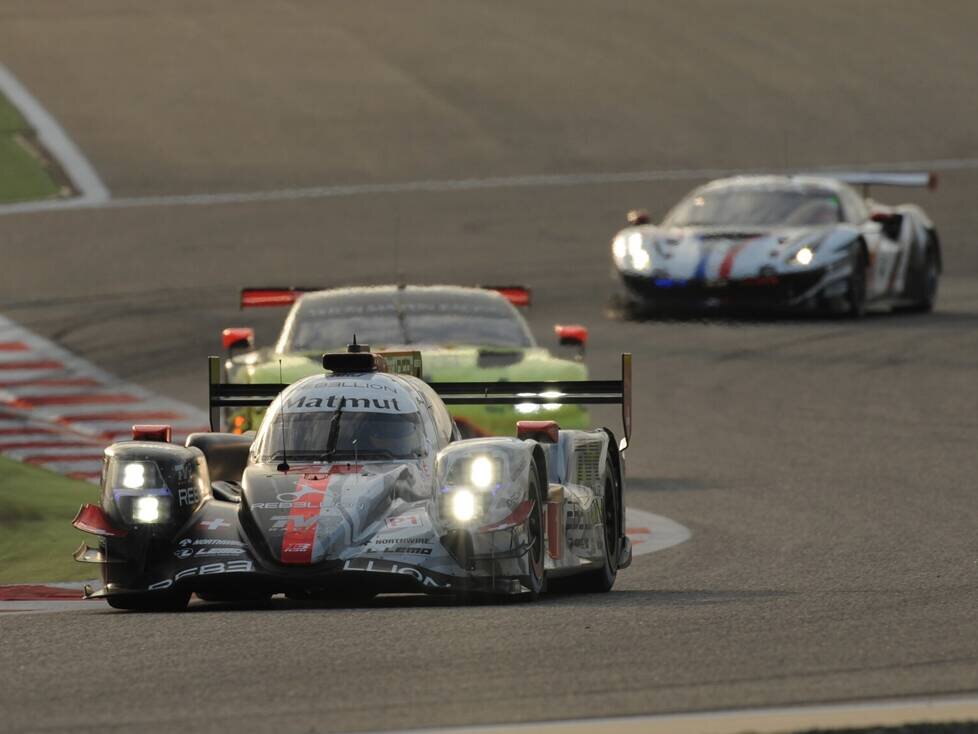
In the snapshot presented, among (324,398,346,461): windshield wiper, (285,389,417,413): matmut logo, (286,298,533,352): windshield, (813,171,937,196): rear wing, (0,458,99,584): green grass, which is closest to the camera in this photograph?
(324,398,346,461): windshield wiper

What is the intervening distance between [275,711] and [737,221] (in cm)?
1616

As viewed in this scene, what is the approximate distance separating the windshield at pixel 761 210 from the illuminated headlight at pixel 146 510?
1298cm

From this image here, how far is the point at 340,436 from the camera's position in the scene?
34.3ft

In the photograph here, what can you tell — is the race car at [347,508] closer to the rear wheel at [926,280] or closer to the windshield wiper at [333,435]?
the windshield wiper at [333,435]

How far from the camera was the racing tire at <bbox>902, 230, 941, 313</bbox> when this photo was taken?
2342cm

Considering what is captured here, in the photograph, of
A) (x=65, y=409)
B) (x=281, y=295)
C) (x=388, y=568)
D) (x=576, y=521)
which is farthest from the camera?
(x=65, y=409)

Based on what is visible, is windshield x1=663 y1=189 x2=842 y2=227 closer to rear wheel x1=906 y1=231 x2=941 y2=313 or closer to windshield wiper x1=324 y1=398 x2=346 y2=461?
rear wheel x1=906 y1=231 x2=941 y2=313

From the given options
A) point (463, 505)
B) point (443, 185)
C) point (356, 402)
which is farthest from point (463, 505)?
point (443, 185)

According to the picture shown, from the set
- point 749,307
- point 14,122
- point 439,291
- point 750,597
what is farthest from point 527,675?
point 14,122

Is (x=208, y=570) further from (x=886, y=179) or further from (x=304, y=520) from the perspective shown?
(x=886, y=179)

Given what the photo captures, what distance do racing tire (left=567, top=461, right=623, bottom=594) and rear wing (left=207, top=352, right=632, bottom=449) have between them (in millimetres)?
237

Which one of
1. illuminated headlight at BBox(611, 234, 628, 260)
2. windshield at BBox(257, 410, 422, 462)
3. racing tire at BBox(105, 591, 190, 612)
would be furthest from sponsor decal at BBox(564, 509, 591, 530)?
illuminated headlight at BBox(611, 234, 628, 260)

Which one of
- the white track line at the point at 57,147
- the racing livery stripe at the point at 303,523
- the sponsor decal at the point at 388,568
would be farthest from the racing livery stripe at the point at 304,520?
the white track line at the point at 57,147

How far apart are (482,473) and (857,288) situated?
12884 mm
